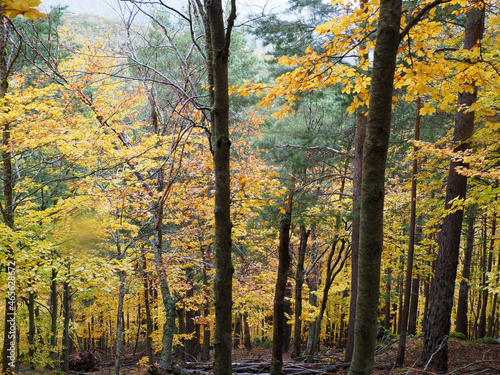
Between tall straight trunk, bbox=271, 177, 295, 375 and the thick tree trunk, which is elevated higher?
the thick tree trunk

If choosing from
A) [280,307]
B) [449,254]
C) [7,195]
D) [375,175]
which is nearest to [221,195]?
[375,175]

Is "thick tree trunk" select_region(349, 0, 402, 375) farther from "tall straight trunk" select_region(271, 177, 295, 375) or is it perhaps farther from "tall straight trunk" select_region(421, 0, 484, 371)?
"tall straight trunk" select_region(421, 0, 484, 371)

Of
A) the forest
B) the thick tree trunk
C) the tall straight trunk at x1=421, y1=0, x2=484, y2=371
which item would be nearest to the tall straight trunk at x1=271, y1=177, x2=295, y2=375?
the forest

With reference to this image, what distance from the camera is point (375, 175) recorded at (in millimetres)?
2010

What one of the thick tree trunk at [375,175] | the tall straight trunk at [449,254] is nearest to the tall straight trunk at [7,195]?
the thick tree trunk at [375,175]

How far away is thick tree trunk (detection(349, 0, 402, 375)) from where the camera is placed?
199 centimetres

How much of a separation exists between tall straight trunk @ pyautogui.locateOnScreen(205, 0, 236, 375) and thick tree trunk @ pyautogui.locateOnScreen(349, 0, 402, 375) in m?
0.98

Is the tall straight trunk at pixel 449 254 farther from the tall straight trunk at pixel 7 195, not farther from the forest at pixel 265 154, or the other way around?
the tall straight trunk at pixel 7 195

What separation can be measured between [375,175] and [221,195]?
117 centimetres

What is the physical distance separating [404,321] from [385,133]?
238 inches

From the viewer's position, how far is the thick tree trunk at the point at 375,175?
1.99 metres

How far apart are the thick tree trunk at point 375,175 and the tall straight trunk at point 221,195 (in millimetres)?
980

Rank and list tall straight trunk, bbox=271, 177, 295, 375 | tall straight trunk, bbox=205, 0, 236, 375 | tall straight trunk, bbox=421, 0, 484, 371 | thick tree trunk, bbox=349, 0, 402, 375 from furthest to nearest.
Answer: tall straight trunk, bbox=421, 0, 484, 371 → tall straight trunk, bbox=271, 177, 295, 375 → tall straight trunk, bbox=205, 0, 236, 375 → thick tree trunk, bbox=349, 0, 402, 375

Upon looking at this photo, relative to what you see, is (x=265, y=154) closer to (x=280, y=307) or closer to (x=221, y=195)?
(x=280, y=307)
